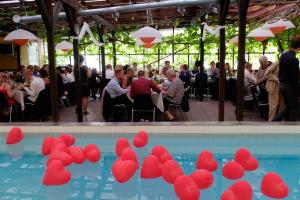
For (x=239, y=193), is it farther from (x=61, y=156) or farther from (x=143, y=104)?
(x=143, y=104)

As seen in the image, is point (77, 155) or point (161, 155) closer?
point (161, 155)

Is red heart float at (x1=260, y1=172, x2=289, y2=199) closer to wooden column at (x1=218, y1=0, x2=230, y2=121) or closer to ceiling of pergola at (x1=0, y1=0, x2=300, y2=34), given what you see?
wooden column at (x1=218, y1=0, x2=230, y2=121)

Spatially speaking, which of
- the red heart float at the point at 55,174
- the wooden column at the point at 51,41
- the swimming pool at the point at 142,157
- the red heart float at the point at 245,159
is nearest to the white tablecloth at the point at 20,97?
the wooden column at the point at 51,41

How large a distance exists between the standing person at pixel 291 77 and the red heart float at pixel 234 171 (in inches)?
74.8

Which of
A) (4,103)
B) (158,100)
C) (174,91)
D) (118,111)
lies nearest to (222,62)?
(174,91)

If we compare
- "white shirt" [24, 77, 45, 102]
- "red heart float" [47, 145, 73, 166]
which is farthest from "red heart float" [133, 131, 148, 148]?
"white shirt" [24, 77, 45, 102]

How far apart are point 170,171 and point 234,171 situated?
595 mm

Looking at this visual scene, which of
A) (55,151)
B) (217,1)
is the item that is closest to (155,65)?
(217,1)

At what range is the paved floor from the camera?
6449mm

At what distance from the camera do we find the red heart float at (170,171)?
286 centimetres

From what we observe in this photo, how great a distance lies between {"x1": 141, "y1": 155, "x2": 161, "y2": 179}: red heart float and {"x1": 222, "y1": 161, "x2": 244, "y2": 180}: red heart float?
0.62 meters

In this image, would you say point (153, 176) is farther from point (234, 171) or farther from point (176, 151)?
point (176, 151)

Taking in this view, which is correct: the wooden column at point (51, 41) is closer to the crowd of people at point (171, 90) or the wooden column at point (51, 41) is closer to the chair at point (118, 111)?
the crowd of people at point (171, 90)

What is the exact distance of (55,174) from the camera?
2.96 meters
